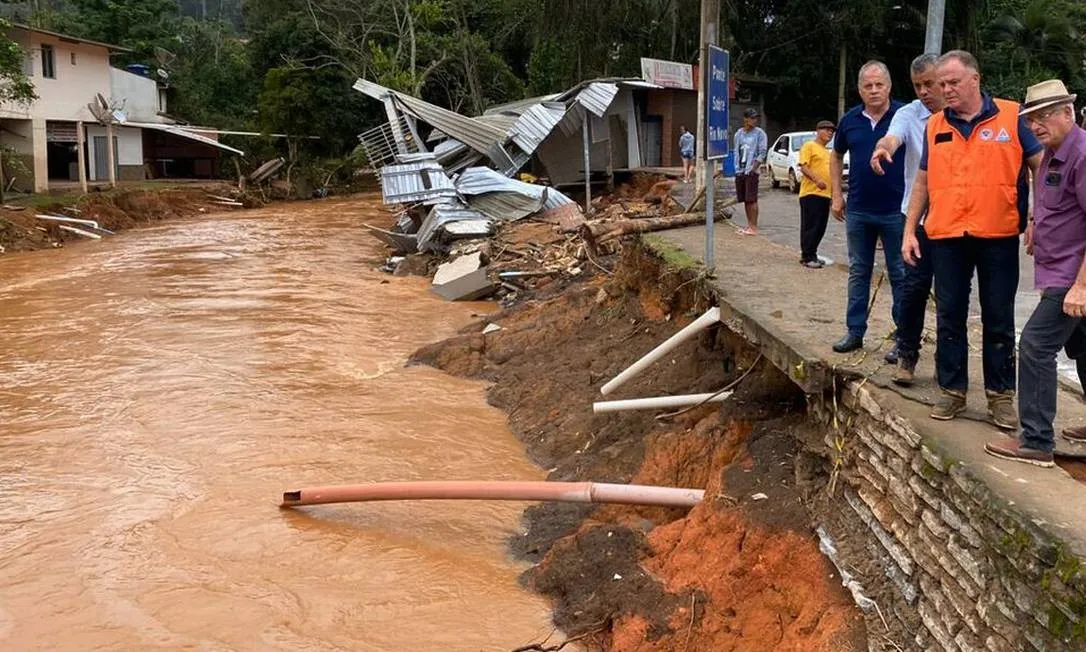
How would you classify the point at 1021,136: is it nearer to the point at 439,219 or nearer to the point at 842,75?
the point at 439,219

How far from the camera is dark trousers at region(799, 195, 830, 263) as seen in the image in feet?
28.4

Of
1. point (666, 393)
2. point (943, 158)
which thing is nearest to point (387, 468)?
point (666, 393)

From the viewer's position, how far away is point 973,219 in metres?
4.26

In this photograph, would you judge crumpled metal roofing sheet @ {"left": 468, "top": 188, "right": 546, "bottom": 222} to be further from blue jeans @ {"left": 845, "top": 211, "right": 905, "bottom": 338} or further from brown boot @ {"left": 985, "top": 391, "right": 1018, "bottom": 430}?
brown boot @ {"left": 985, "top": 391, "right": 1018, "bottom": 430}

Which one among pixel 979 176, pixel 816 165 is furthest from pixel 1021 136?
pixel 816 165

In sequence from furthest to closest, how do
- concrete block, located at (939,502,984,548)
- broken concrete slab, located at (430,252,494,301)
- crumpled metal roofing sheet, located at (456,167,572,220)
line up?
1. crumpled metal roofing sheet, located at (456,167,572,220)
2. broken concrete slab, located at (430,252,494,301)
3. concrete block, located at (939,502,984,548)

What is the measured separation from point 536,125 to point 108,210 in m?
14.2

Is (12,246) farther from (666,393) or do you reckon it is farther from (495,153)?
(666,393)

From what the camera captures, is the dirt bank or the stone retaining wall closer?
the stone retaining wall

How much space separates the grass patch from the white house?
2318 cm

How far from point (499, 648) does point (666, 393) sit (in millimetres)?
3155

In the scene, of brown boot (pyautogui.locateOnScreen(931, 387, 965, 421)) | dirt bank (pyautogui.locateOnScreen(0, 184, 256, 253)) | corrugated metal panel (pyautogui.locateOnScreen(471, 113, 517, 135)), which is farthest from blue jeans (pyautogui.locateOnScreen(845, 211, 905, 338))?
dirt bank (pyautogui.locateOnScreen(0, 184, 256, 253))

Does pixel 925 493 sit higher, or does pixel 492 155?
pixel 492 155

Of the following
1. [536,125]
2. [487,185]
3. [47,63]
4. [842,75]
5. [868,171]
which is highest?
[842,75]
